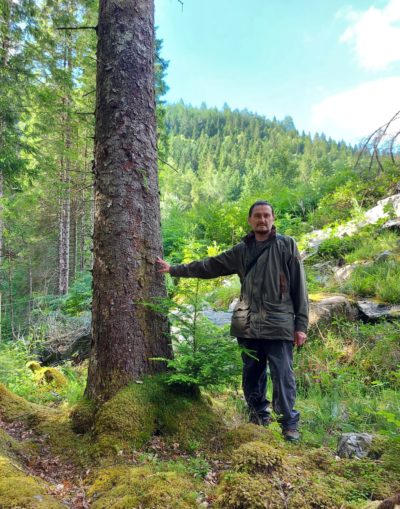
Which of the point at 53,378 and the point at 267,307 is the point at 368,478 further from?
the point at 53,378

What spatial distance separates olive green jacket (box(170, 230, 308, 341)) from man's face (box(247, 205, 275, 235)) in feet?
0.33

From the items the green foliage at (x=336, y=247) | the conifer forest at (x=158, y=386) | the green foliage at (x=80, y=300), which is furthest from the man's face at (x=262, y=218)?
the green foliage at (x=336, y=247)

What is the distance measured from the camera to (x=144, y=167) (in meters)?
3.50

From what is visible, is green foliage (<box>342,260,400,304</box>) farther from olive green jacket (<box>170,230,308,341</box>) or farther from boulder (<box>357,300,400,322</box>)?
olive green jacket (<box>170,230,308,341</box>)

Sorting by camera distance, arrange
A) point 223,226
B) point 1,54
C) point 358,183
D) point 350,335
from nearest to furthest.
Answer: point 350,335
point 1,54
point 358,183
point 223,226

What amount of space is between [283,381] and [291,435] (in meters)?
0.46

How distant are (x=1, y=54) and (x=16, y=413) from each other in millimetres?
7947

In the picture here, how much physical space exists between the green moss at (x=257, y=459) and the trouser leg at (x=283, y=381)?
1378 millimetres

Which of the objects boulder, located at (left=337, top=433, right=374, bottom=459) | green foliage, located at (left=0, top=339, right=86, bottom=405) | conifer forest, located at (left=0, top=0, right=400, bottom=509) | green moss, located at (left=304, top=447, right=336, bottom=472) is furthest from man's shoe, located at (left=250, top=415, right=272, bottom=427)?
green foliage, located at (left=0, top=339, right=86, bottom=405)

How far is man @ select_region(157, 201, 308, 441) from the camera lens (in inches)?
134

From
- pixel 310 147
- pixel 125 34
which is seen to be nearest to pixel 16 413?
pixel 125 34

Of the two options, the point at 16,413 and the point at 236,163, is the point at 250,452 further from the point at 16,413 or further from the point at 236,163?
the point at 236,163

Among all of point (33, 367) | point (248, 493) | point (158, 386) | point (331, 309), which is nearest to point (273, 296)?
point (158, 386)

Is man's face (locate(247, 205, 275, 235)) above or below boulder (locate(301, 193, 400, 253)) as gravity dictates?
below
